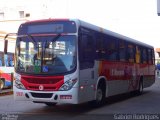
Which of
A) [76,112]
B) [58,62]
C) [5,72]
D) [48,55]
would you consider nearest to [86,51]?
[58,62]

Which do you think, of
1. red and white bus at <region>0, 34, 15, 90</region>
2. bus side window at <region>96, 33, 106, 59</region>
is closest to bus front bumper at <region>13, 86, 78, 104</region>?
bus side window at <region>96, 33, 106, 59</region>

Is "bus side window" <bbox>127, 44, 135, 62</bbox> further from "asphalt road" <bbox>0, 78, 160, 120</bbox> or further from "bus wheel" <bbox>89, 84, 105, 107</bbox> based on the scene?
"bus wheel" <bbox>89, 84, 105, 107</bbox>

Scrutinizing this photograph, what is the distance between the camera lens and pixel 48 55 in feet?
40.4

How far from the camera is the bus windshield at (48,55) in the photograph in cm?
1215

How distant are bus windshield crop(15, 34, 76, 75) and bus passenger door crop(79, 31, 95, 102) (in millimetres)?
384

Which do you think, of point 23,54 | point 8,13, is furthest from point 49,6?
point 23,54

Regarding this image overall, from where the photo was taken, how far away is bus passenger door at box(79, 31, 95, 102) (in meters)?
12.4

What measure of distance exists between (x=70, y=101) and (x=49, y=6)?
1429 inches

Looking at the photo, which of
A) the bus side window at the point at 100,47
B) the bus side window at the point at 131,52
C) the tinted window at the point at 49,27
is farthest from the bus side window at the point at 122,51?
the tinted window at the point at 49,27

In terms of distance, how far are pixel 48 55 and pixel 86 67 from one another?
1.34 m

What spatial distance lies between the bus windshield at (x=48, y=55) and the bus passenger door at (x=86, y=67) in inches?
15.1

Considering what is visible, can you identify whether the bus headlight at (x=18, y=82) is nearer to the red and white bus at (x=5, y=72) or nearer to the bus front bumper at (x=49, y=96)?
the bus front bumper at (x=49, y=96)

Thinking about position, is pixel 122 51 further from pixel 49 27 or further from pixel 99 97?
pixel 49 27

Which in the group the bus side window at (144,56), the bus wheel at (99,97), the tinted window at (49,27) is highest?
the tinted window at (49,27)
